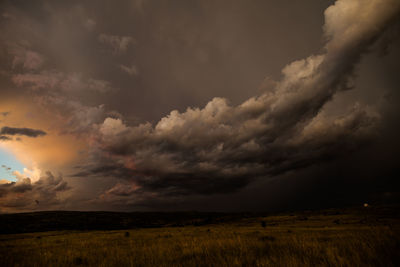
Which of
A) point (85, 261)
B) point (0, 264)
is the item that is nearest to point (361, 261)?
point (85, 261)

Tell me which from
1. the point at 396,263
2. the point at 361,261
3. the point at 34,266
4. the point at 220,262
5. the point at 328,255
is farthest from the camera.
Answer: the point at 34,266

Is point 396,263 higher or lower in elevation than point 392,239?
lower

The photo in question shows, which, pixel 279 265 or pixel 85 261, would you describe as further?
pixel 85 261

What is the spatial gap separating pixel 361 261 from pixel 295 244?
271 cm

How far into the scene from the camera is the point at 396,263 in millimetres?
4562

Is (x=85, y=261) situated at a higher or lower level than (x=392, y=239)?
lower

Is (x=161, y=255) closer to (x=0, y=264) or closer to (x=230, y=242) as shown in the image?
(x=230, y=242)

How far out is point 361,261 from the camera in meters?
4.89

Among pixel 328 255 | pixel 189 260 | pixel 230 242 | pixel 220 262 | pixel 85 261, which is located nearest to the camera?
pixel 328 255

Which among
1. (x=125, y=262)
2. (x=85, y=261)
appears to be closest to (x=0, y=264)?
(x=85, y=261)

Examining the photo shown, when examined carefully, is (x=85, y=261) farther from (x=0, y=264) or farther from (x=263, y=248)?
(x=263, y=248)

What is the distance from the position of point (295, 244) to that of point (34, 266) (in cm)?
925

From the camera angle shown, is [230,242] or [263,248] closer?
[263,248]

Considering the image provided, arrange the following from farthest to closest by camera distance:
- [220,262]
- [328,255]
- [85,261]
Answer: [85,261], [220,262], [328,255]
